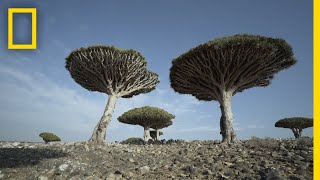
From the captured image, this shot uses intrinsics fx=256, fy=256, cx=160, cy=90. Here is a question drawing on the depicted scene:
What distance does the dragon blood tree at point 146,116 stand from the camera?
39750mm

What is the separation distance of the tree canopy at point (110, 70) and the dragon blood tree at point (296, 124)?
27.7 m

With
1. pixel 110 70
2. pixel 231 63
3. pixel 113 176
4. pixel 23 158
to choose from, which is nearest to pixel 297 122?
pixel 231 63

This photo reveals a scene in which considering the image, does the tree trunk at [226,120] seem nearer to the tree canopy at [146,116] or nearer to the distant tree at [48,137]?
the tree canopy at [146,116]

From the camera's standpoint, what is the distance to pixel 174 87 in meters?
23.5

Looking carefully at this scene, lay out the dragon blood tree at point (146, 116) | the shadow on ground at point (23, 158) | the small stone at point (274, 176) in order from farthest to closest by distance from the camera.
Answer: the dragon blood tree at point (146, 116), the shadow on ground at point (23, 158), the small stone at point (274, 176)

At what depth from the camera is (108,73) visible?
915 inches

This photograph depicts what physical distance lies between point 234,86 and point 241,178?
1285cm

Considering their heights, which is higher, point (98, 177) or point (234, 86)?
point (234, 86)

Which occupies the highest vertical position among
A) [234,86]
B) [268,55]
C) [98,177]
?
[268,55]

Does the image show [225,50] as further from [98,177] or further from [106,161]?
[98,177]

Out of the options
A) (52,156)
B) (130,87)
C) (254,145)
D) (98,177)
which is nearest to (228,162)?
(254,145)

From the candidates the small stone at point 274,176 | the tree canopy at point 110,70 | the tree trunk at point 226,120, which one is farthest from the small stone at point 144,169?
the tree canopy at point 110,70

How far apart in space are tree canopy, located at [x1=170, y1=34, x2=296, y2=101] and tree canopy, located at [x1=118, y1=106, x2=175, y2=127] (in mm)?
18289

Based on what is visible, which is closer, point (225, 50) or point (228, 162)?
point (228, 162)
